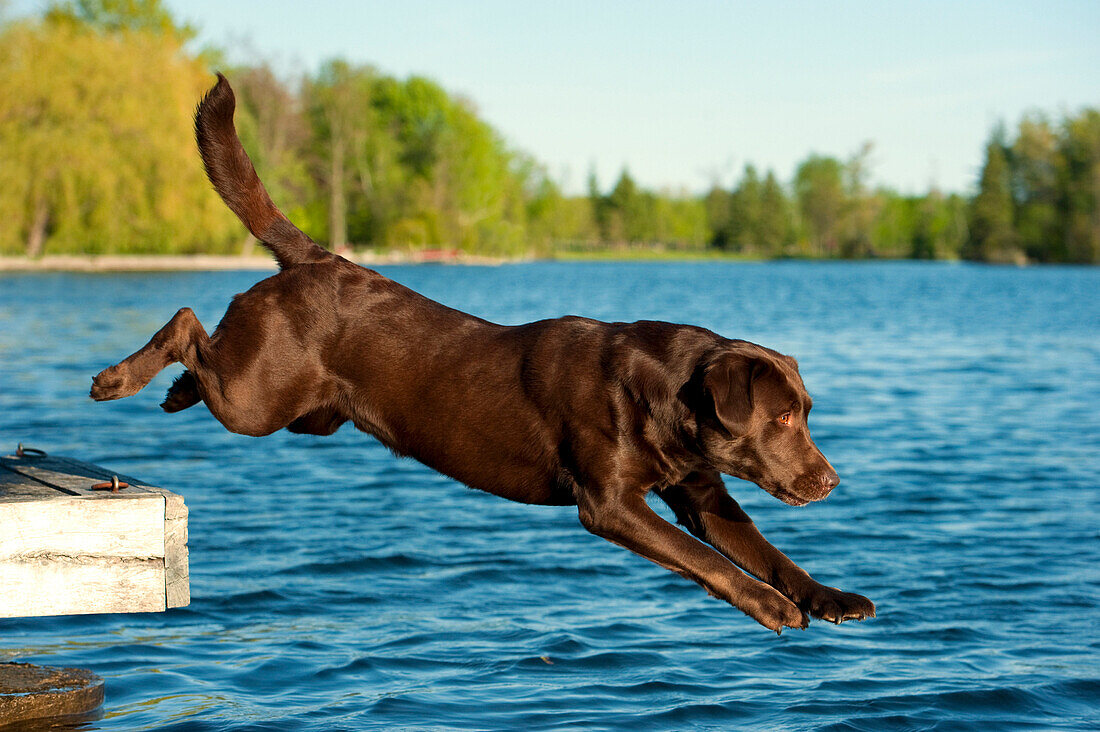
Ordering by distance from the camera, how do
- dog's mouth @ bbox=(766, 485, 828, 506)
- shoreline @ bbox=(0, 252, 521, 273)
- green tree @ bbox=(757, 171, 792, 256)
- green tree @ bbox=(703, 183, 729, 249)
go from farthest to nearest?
green tree @ bbox=(703, 183, 729, 249) < green tree @ bbox=(757, 171, 792, 256) < shoreline @ bbox=(0, 252, 521, 273) < dog's mouth @ bbox=(766, 485, 828, 506)

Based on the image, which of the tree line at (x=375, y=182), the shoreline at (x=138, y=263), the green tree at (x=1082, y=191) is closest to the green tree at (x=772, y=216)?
the tree line at (x=375, y=182)

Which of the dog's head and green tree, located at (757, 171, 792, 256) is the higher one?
green tree, located at (757, 171, 792, 256)

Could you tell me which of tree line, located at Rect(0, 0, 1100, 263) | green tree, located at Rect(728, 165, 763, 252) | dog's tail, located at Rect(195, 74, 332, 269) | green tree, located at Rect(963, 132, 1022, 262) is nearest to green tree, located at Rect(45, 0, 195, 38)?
tree line, located at Rect(0, 0, 1100, 263)

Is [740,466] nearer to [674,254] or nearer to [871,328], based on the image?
[871,328]

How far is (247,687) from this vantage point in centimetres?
703

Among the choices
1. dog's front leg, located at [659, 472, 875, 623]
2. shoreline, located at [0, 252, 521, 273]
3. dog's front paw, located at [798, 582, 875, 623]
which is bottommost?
dog's front paw, located at [798, 582, 875, 623]

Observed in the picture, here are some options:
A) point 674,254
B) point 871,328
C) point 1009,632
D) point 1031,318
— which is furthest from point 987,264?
point 1009,632

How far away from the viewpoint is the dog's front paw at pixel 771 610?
4.06 metres

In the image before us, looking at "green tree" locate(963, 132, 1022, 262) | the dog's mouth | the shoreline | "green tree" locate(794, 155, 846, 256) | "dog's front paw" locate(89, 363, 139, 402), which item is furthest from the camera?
"green tree" locate(794, 155, 846, 256)

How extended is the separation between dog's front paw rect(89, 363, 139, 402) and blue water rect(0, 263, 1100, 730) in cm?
256

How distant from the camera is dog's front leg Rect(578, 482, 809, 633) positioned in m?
4.08

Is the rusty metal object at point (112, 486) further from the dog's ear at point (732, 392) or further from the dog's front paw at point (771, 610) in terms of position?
the dog's front paw at point (771, 610)

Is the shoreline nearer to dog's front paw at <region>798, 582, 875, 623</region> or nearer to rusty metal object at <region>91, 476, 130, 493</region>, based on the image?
rusty metal object at <region>91, 476, 130, 493</region>

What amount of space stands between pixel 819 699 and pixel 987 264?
131m
